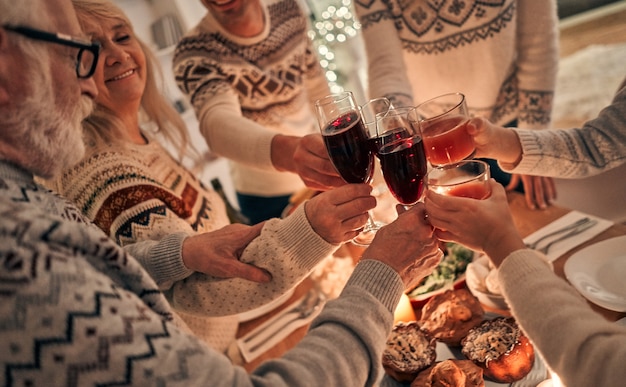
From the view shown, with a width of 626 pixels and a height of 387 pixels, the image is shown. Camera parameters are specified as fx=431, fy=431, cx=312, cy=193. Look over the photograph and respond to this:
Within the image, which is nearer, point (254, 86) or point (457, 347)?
point (457, 347)

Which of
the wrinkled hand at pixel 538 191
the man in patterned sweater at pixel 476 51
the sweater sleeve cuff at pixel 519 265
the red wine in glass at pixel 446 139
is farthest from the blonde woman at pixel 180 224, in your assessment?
the man in patterned sweater at pixel 476 51

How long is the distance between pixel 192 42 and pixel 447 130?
1133mm

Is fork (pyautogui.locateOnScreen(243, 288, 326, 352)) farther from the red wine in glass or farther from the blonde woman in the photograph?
the red wine in glass

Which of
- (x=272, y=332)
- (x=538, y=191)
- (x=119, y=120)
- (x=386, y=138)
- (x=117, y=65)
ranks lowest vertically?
(x=272, y=332)

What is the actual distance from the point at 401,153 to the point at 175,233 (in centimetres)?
57

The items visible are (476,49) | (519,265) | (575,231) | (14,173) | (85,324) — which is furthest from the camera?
(476,49)

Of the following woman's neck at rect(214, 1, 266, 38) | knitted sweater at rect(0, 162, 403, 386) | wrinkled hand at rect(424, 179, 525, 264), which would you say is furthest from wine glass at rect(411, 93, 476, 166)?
woman's neck at rect(214, 1, 266, 38)

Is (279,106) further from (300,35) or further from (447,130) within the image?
(447,130)

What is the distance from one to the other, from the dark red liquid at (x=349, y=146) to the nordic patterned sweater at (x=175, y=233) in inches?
6.2

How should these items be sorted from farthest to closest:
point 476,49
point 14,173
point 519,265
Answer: point 476,49 → point 519,265 → point 14,173

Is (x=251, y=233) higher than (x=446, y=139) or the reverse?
the reverse


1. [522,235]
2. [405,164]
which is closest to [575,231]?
[522,235]

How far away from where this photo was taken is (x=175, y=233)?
1.05 m

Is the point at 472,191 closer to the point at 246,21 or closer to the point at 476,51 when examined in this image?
the point at 476,51
